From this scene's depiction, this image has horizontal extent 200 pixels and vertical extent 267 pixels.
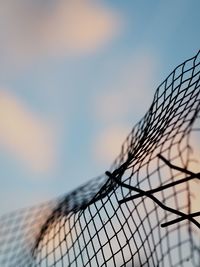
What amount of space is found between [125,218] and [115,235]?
163 millimetres

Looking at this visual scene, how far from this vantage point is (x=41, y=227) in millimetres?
5453

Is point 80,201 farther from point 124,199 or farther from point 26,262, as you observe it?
point 124,199

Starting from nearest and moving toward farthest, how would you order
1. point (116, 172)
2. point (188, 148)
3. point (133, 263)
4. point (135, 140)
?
point (188, 148) → point (133, 263) → point (116, 172) → point (135, 140)

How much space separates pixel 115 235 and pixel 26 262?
1.96 metres

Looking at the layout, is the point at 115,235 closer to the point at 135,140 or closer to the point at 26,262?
the point at 135,140

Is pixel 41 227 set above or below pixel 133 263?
above

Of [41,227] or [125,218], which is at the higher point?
[41,227]

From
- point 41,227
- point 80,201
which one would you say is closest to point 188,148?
point 80,201

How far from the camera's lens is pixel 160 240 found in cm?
348

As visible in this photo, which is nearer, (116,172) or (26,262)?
(116,172)

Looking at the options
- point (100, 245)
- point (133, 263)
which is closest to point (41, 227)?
point (100, 245)

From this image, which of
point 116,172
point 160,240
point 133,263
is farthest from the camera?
point 116,172

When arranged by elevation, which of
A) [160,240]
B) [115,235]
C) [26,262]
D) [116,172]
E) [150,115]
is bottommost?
[160,240]

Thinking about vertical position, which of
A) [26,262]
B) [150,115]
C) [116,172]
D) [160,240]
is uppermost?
[26,262]
